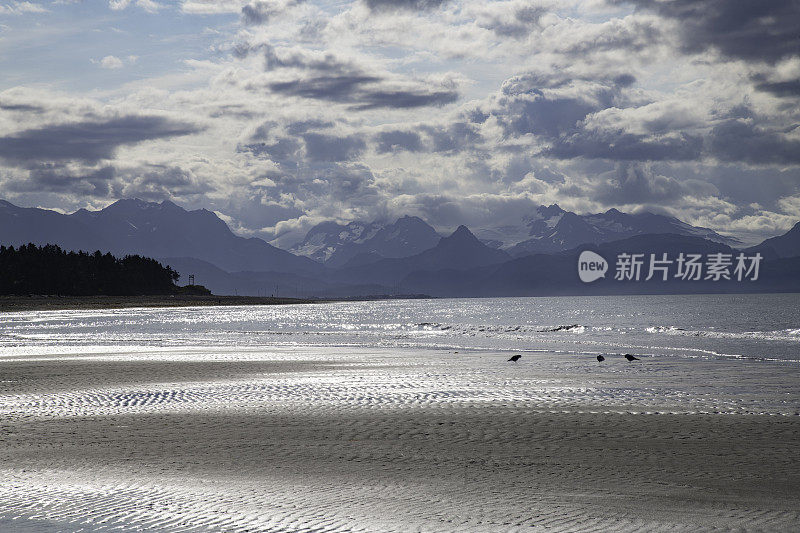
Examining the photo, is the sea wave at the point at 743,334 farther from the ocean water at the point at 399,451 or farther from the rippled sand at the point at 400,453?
the rippled sand at the point at 400,453

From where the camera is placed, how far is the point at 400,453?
14.9 meters

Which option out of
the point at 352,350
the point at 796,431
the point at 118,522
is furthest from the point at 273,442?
the point at 352,350

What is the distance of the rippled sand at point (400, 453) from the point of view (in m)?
10.4

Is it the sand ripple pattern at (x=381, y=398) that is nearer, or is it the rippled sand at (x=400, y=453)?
the rippled sand at (x=400, y=453)

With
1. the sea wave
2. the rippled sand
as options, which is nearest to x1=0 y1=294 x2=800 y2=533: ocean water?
the rippled sand

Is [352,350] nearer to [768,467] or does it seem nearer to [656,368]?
[656,368]

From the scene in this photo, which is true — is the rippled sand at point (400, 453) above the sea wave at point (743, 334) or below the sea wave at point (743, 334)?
below

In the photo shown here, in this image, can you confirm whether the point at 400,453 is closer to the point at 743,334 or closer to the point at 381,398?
the point at 381,398

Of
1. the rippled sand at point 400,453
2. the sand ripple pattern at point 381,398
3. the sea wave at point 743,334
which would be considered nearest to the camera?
the rippled sand at point 400,453

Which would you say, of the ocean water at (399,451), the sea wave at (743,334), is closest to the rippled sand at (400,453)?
the ocean water at (399,451)

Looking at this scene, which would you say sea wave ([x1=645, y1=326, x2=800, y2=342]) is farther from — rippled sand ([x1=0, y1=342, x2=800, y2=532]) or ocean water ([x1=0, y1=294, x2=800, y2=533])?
rippled sand ([x1=0, y1=342, x2=800, y2=532])

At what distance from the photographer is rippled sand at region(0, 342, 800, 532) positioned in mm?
10422

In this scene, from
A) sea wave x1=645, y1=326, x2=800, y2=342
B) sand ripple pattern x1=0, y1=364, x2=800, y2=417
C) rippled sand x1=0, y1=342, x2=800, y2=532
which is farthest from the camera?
sea wave x1=645, y1=326, x2=800, y2=342

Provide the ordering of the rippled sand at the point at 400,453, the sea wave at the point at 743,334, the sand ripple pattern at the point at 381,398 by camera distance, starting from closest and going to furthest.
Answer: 1. the rippled sand at the point at 400,453
2. the sand ripple pattern at the point at 381,398
3. the sea wave at the point at 743,334
